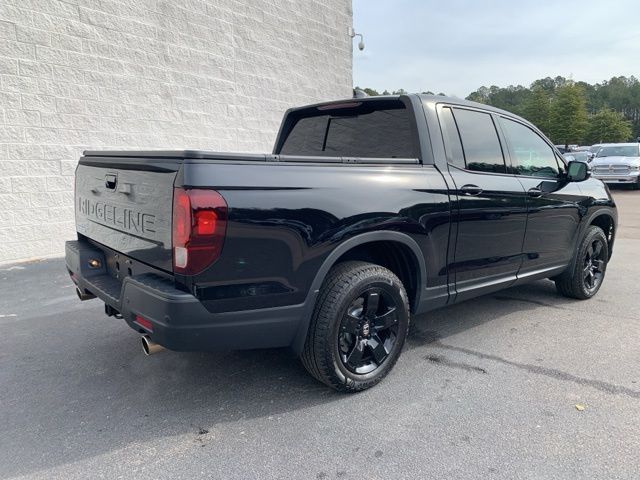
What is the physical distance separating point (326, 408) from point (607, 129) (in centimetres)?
6334

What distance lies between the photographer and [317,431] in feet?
8.58

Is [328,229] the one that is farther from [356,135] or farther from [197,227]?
[356,135]

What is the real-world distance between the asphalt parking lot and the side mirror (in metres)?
1.30

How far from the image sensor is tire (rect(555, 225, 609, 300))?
476 centimetres

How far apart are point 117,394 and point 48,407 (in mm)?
382

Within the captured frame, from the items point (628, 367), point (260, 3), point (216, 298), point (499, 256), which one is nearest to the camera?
point (216, 298)

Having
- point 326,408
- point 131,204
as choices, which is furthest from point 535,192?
point 131,204

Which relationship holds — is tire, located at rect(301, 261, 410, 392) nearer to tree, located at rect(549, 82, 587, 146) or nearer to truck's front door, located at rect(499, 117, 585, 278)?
truck's front door, located at rect(499, 117, 585, 278)

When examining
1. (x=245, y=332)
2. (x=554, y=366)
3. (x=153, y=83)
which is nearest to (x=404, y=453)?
(x=245, y=332)

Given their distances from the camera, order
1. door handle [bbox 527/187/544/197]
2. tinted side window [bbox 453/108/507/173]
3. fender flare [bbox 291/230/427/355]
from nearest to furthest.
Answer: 1. fender flare [bbox 291/230/427/355]
2. tinted side window [bbox 453/108/507/173]
3. door handle [bbox 527/187/544/197]

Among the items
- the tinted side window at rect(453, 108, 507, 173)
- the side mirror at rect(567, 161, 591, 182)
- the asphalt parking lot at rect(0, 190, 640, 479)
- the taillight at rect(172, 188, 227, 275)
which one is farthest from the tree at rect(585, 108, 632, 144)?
the taillight at rect(172, 188, 227, 275)

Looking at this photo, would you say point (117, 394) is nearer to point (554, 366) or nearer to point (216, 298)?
point (216, 298)

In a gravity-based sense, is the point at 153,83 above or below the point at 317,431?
above

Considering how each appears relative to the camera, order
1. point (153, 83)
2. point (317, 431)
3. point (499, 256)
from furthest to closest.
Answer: point (153, 83), point (499, 256), point (317, 431)
